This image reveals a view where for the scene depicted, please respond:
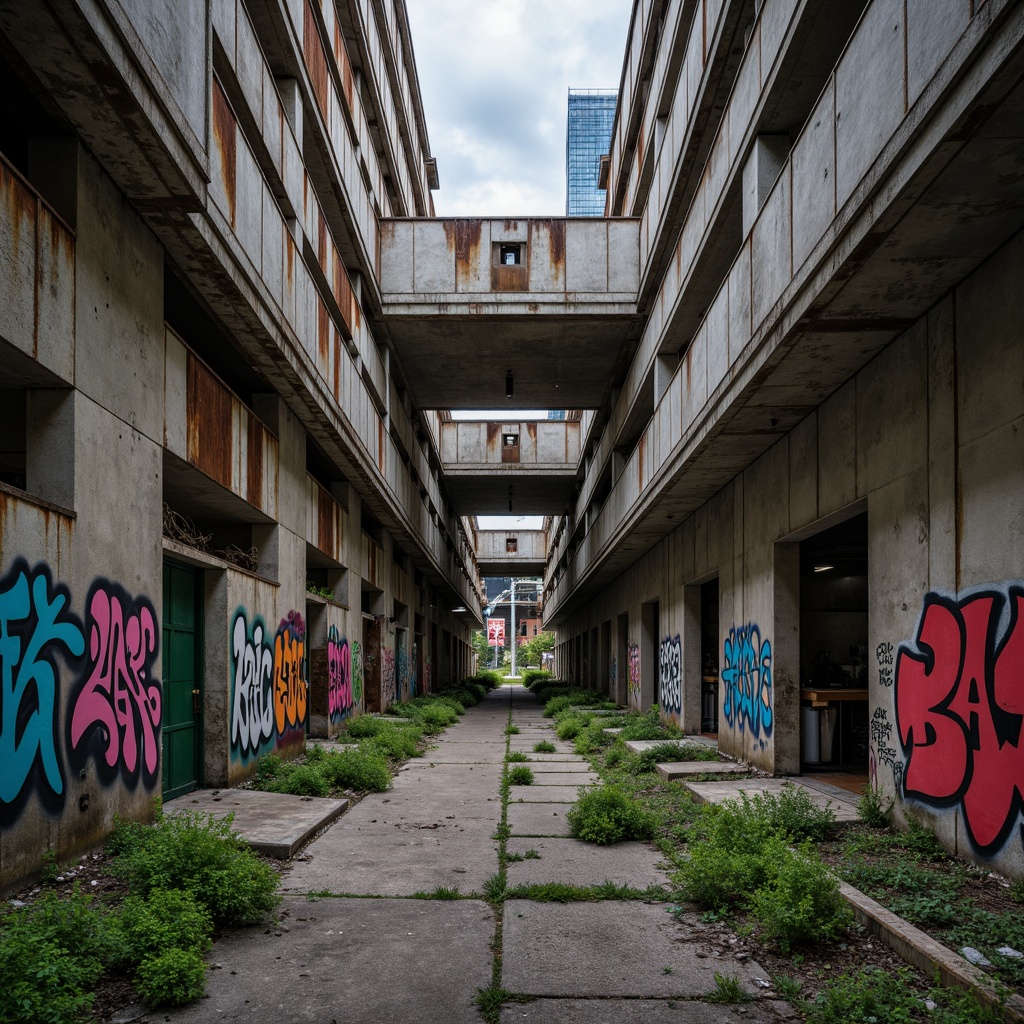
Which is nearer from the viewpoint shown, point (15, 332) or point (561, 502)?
point (15, 332)

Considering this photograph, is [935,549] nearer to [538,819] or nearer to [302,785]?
[538,819]

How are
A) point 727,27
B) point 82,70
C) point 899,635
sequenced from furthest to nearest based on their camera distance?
point 727,27 → point 899,635 → point 82,70

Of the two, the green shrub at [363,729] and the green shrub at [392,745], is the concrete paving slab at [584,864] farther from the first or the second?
the green shrub at [363,729]

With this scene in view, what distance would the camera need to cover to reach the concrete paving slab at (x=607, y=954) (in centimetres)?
444

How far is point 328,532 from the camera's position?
14789 millimetres

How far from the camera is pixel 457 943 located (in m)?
5.09

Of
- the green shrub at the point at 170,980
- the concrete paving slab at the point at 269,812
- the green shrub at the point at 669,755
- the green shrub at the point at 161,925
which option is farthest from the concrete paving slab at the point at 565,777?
the green shrub at the point at 170,980

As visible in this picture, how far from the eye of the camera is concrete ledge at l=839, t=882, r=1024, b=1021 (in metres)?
3.74

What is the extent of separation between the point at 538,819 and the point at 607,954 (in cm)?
389

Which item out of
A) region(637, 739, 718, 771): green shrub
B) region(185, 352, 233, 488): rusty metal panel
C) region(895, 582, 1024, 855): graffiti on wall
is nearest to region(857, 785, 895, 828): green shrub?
region(895, 582, 1024, 855): graffiti on wall

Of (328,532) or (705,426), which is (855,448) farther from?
(328,532)

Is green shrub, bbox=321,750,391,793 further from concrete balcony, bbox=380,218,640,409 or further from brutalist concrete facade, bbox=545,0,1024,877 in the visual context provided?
concrete balcony, bbox=380,218,640,409

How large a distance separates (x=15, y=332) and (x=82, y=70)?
1.61 m

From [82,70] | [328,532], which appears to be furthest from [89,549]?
[328,532]
